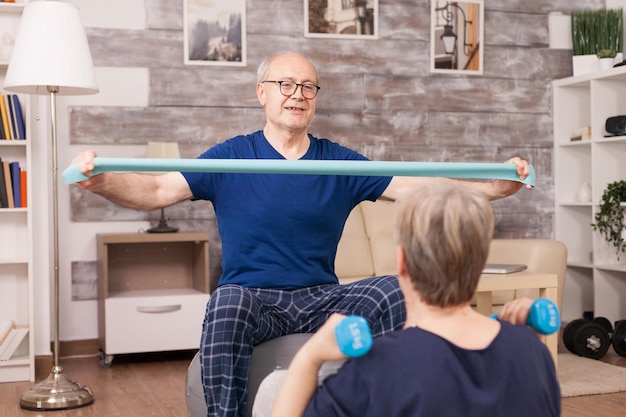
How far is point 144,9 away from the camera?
15.5 ft

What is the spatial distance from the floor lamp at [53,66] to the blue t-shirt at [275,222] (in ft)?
4.28

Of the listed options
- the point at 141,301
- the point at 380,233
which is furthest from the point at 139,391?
the point at 380,233

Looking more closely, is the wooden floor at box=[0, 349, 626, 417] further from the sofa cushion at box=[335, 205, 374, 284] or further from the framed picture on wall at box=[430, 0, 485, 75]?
the framed picture on wall at box=[430, 0, 485, 75]

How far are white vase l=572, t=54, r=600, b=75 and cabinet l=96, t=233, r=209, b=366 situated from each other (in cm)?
252

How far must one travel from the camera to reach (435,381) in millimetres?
1176

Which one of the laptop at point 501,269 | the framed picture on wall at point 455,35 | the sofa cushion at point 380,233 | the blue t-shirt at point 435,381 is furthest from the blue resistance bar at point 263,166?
the framed picture on wall at point 455,35

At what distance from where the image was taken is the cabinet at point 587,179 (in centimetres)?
517

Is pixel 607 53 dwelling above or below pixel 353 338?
above

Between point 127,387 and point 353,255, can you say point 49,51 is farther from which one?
point 353,255

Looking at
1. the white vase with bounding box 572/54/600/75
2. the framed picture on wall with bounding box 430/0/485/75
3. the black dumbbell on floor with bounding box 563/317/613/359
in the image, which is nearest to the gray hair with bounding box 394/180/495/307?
the black dumbbell on floor with bounding box 563/317/613/359

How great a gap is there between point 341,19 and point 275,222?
2.74 meters

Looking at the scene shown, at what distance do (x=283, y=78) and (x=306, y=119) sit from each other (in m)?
0.15

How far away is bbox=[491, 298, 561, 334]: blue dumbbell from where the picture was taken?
138 centimetres

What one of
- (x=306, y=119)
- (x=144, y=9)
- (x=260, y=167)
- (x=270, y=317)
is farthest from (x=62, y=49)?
(x=260, y=167)
